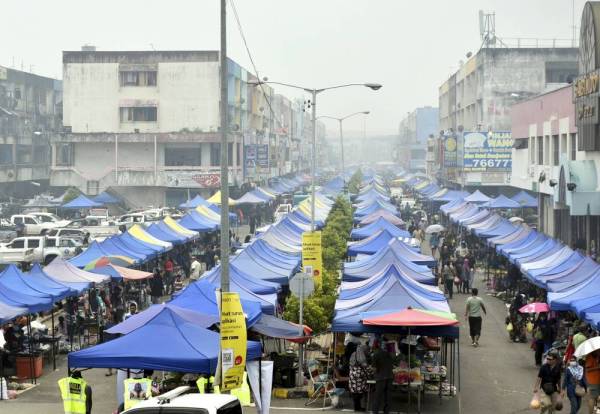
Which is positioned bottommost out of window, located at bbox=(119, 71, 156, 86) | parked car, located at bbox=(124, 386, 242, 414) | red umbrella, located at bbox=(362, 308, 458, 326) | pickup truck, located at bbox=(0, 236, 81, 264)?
pickup truck, located at bbox=(0, 236, 81, 264)

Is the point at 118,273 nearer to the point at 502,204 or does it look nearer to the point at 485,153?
the point at 502,204

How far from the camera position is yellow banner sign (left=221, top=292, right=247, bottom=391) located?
48.8ft

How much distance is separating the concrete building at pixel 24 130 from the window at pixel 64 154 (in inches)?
55.9

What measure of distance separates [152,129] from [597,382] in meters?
68.1

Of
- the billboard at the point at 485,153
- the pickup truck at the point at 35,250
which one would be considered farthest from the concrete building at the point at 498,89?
the pickup truck at the point at 35,250

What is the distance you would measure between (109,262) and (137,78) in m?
53.7

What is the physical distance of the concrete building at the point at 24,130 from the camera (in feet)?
271

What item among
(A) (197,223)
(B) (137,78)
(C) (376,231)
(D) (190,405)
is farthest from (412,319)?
(B) (137,78)

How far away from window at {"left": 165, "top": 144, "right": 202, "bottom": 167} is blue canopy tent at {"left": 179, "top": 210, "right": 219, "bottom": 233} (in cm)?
3505

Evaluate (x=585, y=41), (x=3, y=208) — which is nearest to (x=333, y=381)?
(x=585, y=41)

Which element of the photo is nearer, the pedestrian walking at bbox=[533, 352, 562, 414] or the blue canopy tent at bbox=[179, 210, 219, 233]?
the pedestrian walking at bbox=[533, 352, 562, 414]

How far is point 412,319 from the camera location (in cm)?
1881

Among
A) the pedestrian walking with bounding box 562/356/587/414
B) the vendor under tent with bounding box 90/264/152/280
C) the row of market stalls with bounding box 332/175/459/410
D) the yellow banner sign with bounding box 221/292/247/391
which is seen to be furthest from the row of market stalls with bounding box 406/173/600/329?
the vendor under tent with bounding box 90/264/152/280

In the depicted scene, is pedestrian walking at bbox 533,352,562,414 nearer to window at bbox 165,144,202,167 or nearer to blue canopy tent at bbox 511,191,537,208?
blue canopy tent at bbox 511,191,537,208
